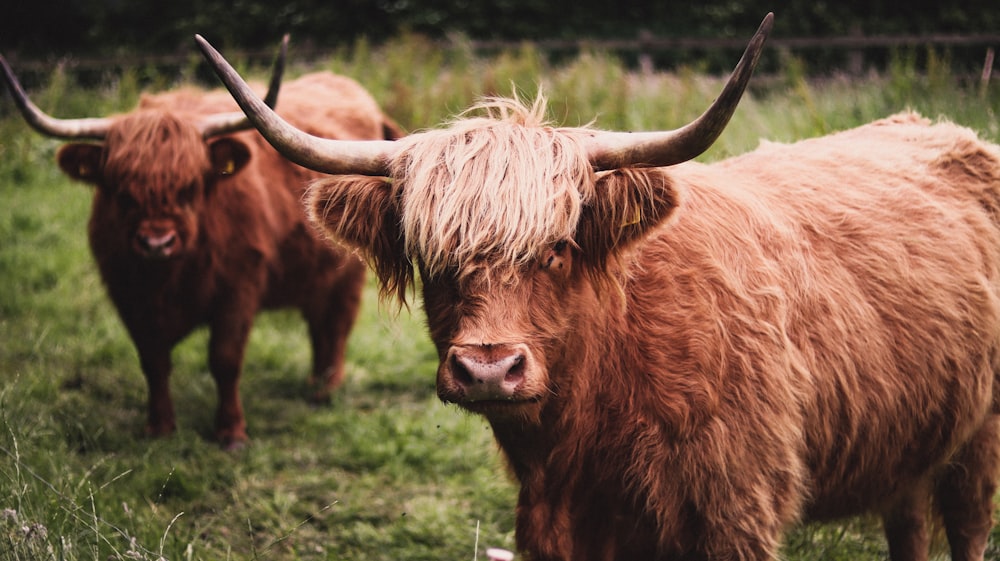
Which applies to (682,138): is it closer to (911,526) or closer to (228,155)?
(911,526)

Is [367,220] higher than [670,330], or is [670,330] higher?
[367,220]

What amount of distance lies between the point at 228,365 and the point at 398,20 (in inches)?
557

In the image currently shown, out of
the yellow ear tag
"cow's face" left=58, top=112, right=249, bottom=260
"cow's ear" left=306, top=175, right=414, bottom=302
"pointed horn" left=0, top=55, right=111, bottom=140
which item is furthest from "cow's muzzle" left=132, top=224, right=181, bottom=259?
the yellow ear tag

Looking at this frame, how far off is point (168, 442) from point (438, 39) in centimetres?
1432

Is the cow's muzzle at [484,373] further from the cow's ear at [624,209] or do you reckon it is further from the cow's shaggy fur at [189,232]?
the cow's shaggy fur at [189,232]

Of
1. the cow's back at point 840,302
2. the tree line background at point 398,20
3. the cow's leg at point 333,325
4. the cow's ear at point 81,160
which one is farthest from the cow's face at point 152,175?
the tree line background at point 398,20

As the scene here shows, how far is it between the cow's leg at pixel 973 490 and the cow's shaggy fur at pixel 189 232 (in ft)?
9.17

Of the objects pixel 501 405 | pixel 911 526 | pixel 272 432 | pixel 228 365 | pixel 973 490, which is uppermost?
pixel 501 405

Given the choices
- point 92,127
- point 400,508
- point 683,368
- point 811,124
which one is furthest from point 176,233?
point 811,124

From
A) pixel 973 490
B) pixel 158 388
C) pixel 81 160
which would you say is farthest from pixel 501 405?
pixel 81 160

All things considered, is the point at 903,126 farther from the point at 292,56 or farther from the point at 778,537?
the point at 292,56

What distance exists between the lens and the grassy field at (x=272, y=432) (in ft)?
11.4

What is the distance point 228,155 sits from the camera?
5.11m

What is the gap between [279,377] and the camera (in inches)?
253
